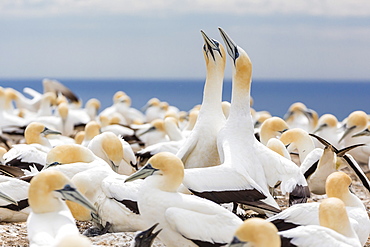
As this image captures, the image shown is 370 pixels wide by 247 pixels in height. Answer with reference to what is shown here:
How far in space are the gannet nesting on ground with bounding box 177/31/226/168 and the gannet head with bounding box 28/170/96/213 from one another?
2147 millimetres

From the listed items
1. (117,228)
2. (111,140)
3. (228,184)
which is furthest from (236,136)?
(111,140)

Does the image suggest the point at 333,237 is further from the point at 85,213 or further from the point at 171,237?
the point at 85,213

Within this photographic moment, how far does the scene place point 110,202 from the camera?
5348 millimetres

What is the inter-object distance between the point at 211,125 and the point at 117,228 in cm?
137

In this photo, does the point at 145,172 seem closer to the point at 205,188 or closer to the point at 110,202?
the point at 205,188

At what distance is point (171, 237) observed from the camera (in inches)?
180

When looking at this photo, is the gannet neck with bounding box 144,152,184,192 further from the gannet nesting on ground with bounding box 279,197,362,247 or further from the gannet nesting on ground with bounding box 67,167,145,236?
the gannet nesting on ground with bounding box 279,197,362,247

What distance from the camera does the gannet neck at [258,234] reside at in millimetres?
3354

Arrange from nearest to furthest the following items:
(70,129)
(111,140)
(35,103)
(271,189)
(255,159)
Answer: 1. (255,159)
2. (271,189)
3. (111,140)
4. (70,129)
5. (35,103)

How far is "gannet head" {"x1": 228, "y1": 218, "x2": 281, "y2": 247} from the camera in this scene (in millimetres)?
3355

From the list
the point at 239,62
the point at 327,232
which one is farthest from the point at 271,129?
the point at 327,232

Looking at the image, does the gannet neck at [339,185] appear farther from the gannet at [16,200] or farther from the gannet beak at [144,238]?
the gannet at [16,200]

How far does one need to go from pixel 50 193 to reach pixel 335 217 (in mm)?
1673

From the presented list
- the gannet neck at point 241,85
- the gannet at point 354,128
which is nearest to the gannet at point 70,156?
the gannet neck at point 241,85
